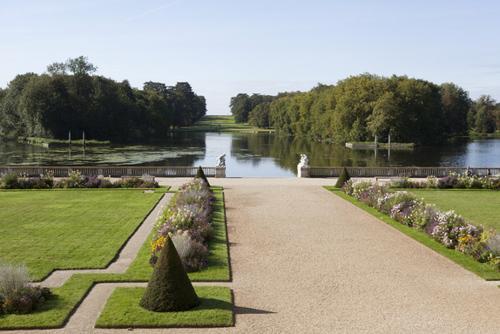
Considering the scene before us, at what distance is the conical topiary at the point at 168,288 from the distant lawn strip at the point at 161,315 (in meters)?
0.13

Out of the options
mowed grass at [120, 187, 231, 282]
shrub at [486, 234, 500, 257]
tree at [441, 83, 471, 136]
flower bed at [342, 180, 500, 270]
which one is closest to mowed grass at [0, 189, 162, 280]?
mowed grass at [120, 187, 231, 282]

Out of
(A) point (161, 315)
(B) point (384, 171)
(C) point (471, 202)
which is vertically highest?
(B) point (384, 171)

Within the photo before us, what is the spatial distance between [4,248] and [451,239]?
13702 millimetres

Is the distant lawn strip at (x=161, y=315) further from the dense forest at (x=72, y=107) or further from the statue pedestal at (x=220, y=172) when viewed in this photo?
the dense forest at (x=72, y=107)

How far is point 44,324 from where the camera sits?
28.1ft

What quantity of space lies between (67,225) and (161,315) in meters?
8.91

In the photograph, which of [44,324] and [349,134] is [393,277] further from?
[349,134]

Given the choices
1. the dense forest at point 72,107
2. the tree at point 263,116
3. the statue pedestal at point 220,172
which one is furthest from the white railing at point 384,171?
the tree at point 263,116

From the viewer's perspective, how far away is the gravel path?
879cm

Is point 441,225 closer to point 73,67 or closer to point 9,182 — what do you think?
point 9,182

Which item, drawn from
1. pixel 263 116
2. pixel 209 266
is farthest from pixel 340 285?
pixel 263 116

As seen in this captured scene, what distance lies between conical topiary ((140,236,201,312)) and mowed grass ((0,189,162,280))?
11.6ft

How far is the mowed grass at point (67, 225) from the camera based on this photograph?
1254cm

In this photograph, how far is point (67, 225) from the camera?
1636 cm
